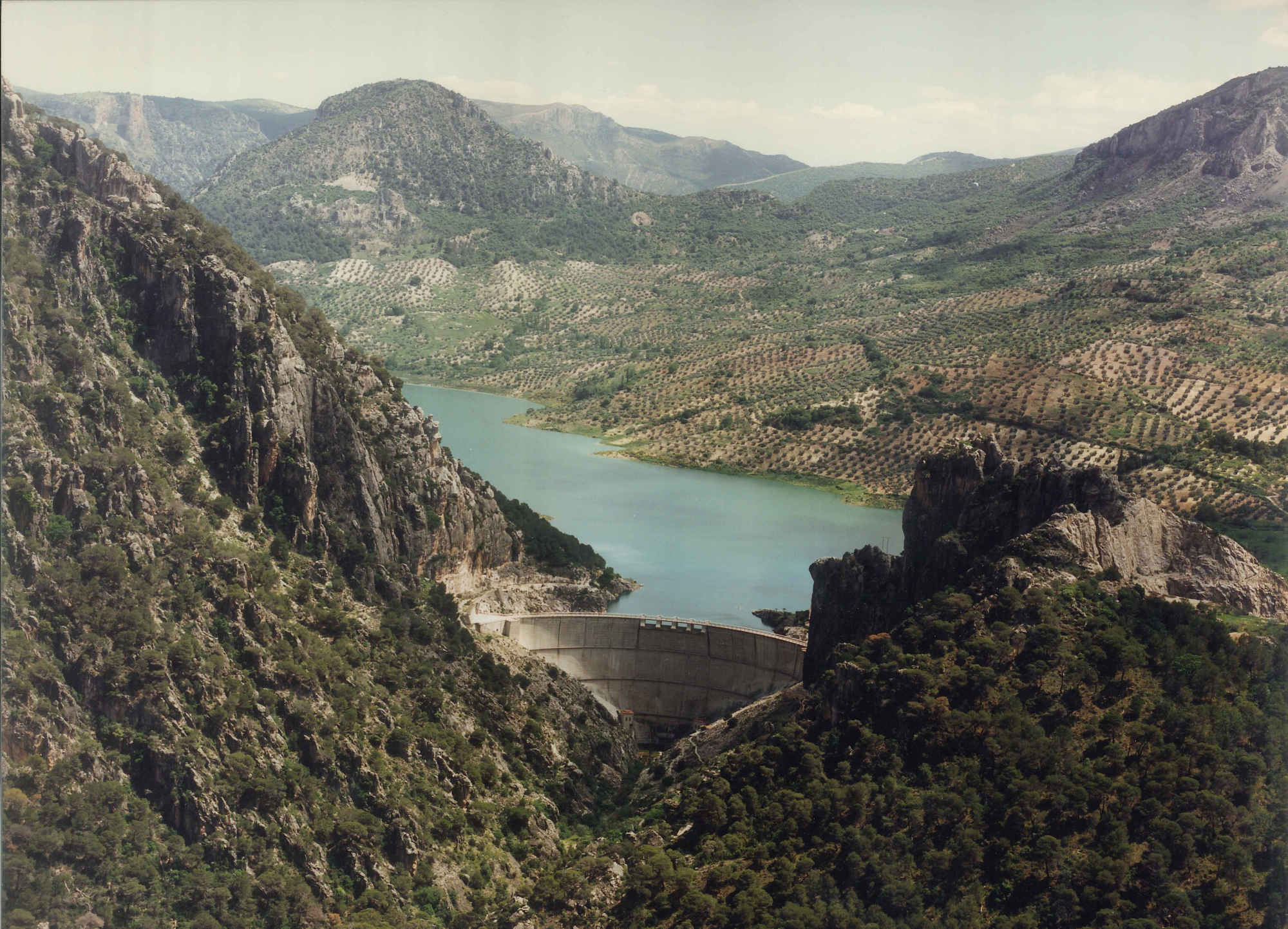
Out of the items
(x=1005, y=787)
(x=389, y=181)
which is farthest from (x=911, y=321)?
(x=1005, y=787)

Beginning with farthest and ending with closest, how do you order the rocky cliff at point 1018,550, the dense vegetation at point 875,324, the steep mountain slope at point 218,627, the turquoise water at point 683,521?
1. the dense vegetation at point 875,324
2. the turquoise water at point 683,521
3. the rocky cliff at point 1018,550
4. the steep mountain slope at point 218,627

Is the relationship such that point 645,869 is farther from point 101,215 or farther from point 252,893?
point 101,215

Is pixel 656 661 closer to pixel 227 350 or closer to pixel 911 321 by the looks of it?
pixel 227 350

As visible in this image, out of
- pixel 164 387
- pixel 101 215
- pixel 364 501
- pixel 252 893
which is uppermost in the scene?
pixel 101 215

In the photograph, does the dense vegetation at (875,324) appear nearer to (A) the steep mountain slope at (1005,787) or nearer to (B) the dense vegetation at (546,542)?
(B) the dense vegetation at (546,542)

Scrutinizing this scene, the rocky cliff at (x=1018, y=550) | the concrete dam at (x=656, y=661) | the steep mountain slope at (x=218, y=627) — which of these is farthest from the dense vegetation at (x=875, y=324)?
the steep mountain slope at (x=218, y=627)

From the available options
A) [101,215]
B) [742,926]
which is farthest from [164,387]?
[742,926]
